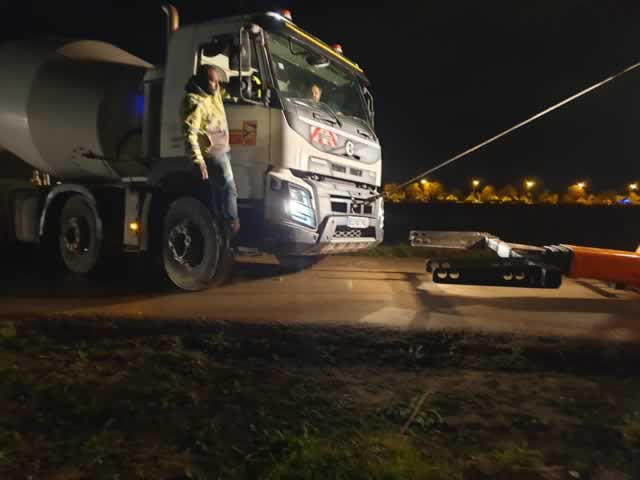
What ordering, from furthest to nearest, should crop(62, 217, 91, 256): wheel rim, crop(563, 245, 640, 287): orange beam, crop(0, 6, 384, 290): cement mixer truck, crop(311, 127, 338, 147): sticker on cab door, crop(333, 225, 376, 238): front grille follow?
crop(62, 217, 91, 256): wheel rim
crop(333, 225, 376, 238): front grille
crop(311, 127, 338, 147): sticker on cab door
crop(0, 6, 384, 290): cement mixer truck
crop(563, 245, 640, 287): orange beam

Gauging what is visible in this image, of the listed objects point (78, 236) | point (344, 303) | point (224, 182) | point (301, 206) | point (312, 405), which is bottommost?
point (312, 405)

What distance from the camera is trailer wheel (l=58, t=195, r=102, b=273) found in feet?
23.3

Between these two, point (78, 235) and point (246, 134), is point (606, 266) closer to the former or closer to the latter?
point (246, 134)

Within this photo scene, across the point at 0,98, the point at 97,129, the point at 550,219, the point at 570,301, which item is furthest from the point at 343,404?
the point at 550,219

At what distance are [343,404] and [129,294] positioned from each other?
4.02 m

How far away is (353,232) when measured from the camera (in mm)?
6445

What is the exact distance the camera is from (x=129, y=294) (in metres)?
6.09

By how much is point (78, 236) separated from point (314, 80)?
161 inches

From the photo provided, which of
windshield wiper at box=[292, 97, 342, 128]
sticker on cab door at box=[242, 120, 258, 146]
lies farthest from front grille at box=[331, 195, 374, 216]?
sticker on cab door at box=[242, 120, 258, 146]

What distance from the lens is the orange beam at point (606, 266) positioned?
5.12m

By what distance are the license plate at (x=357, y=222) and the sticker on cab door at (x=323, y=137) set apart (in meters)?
0.97

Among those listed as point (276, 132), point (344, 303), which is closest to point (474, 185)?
point (344, 303)

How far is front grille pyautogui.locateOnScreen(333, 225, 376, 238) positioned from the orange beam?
2521 mm

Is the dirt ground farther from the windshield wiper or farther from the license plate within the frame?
the windshield wiper
